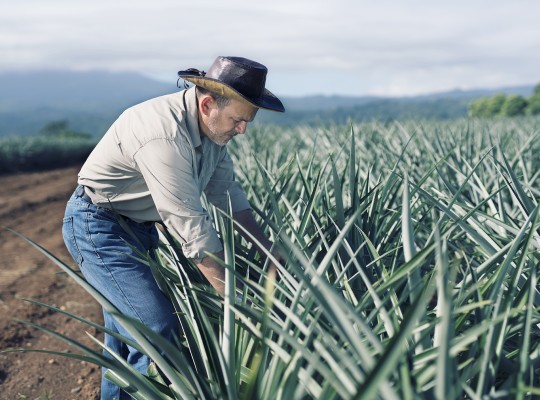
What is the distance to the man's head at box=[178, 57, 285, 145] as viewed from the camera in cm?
177

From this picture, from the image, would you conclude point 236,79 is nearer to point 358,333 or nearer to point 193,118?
point 193,118

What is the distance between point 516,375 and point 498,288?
263 millimetres

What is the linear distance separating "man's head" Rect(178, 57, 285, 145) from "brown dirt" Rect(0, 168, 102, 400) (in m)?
0.66

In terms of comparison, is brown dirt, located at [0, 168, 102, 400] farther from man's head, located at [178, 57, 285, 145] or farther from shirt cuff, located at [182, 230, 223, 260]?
man's head, located at [178, 57, 285, 145]

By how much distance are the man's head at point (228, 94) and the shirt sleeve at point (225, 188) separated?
0.96 feet

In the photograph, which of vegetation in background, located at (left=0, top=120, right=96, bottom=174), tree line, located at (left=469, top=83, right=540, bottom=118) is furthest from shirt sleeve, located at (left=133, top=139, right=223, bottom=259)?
tree line, located at (left=469, top=83, right=540, bottom=118)

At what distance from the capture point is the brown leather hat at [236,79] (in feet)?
5.80

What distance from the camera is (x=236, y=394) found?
1201 millimetres

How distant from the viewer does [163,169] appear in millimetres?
1662

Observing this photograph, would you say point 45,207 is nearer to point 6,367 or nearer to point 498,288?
point 6,367

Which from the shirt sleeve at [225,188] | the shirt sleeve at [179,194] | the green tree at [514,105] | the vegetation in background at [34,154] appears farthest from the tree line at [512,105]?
the shirt sleeve at [179,194]

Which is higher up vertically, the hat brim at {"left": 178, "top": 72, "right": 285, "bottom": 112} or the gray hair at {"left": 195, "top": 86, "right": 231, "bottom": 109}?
the hat brim at {"left": 178, "top": 72, "right": 285, "bottom": 112}

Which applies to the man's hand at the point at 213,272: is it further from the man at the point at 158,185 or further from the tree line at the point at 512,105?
the tree line at the point at 512,105

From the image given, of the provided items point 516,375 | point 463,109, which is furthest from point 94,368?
point 463,109
